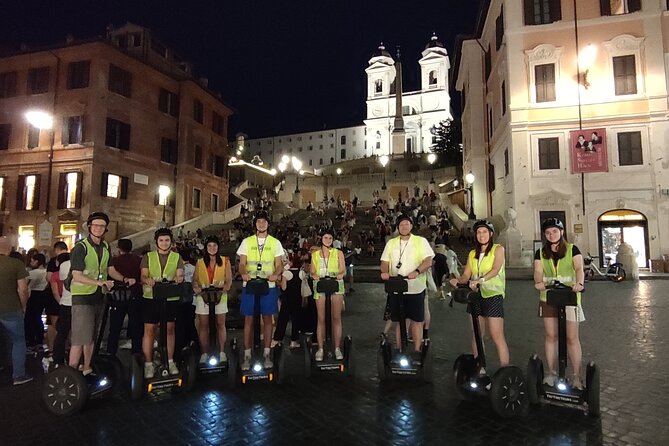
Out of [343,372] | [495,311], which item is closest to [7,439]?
[343,372]

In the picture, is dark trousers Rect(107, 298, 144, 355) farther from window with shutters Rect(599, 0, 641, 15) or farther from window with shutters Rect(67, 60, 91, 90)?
window with shutters Rect(67, 60, 91, 90)

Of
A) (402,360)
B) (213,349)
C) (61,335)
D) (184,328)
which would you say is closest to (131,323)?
(184,328)

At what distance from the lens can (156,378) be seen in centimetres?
518

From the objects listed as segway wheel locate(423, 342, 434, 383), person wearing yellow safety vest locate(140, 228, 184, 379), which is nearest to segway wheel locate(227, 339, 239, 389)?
person wearing yellow safety vest locate(140, 228, 184, 379)

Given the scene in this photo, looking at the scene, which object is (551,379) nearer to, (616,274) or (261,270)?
(261,270)

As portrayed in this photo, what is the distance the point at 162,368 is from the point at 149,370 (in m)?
0.14

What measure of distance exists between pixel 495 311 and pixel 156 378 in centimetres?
396

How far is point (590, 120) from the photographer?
22.4 metres

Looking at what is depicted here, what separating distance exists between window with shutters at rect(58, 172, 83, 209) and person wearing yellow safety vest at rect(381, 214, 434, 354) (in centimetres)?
2778

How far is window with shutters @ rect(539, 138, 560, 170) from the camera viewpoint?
22953mm

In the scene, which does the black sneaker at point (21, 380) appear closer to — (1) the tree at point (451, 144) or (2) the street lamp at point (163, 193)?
(2) the street lamp at point (163, 193)

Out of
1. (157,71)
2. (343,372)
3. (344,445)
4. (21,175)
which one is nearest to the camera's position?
(344,445)

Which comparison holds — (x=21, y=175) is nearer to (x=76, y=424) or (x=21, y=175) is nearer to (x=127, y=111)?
(x=127, y=111)

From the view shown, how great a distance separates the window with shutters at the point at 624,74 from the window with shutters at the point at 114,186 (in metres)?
29.9
